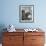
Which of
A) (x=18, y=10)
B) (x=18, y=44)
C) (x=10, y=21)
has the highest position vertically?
(x=18, y=10)

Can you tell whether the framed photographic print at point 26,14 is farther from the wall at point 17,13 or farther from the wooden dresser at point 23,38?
the wooden dresser at point 23,38

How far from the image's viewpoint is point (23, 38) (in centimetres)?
361

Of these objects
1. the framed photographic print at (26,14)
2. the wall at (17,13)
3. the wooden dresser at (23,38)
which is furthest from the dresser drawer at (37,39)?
the framed photographic print at (26,14)

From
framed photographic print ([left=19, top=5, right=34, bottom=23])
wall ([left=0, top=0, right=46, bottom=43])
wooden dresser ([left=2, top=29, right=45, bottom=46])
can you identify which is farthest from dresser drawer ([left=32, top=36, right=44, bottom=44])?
framed photographic print ([left=19, top=5, right=34, bottom=23])

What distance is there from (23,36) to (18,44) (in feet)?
0.90

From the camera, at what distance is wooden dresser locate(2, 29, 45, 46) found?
3.60 m

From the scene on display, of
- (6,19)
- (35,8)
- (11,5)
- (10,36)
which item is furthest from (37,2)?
(10,36)

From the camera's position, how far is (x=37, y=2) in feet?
13.4

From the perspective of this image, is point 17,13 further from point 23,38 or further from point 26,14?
point 23,38

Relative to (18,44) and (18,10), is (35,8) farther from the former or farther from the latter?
(18,44)

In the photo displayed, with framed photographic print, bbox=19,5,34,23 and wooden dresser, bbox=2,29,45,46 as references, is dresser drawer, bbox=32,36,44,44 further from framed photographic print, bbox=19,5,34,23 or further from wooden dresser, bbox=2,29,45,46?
framed photographic print, bbox=19,5,34,23

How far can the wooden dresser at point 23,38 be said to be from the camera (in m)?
3.60

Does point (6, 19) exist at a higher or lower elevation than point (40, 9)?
lower

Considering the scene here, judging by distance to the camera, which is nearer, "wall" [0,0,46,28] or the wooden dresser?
the wooden dresser
